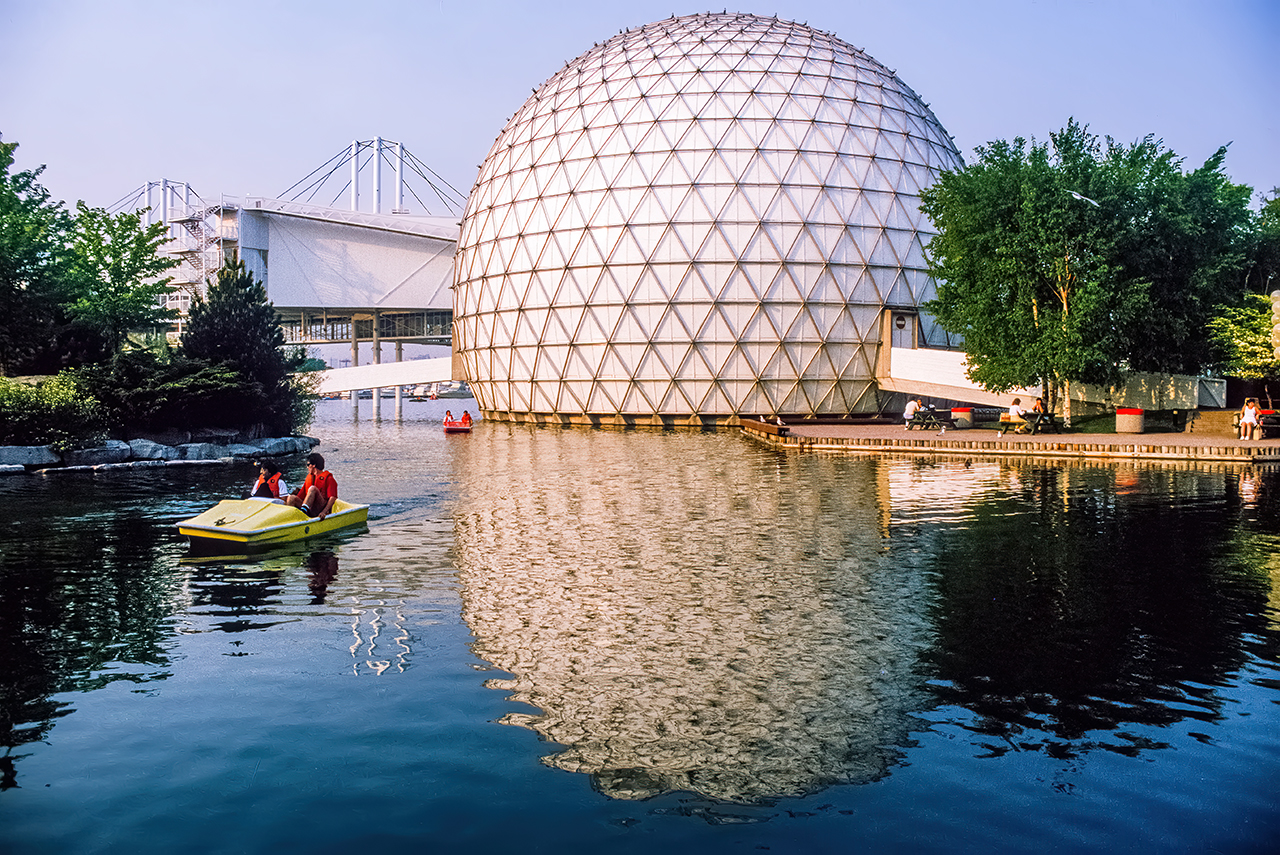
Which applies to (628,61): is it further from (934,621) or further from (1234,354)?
(934,621)

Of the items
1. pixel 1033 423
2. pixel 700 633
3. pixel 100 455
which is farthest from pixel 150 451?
pixel 1033 423

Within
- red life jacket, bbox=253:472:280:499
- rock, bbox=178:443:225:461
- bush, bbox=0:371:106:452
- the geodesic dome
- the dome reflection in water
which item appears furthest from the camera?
the geodesic dome

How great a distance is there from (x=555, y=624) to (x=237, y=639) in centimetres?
324

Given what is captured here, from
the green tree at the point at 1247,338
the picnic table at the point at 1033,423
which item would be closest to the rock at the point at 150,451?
the picnic table at the point at 1033,423

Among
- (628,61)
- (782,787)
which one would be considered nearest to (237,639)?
(782,787)

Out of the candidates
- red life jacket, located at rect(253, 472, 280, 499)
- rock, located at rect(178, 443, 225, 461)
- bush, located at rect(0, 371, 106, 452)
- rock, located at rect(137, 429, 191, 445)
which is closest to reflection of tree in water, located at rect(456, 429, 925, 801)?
red life jacket, located at rect(253, 472, 280, 499)

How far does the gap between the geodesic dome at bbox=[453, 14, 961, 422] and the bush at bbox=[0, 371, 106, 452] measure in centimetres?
2553

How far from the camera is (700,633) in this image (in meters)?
10.5

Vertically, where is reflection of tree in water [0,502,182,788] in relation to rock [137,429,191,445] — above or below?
below

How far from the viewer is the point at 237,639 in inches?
409

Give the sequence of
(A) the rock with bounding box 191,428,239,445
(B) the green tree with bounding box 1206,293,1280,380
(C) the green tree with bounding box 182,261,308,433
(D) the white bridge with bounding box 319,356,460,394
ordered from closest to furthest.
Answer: (A) the rock with bounding box 191,428,239,445
(B) the green tree with bounding box 1206,293,1280,380
(C) the green tree with bounding box 182,261,308,433
(D) the white bridge with bounding box 319,356,460,394

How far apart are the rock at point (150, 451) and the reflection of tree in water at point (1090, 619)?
26727 millimetres

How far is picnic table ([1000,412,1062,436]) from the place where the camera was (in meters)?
38.5

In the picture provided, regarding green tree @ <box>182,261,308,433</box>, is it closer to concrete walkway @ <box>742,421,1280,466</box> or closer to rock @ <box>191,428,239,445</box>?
rock @ <box>191,428,239,445</box>
